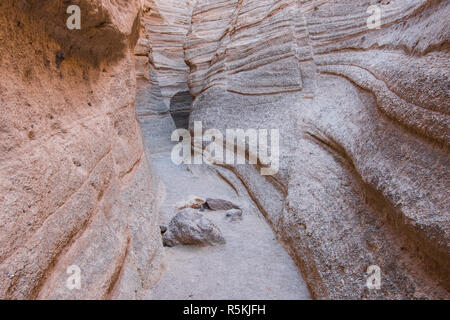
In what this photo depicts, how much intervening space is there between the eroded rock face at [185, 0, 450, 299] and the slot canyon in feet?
0.05

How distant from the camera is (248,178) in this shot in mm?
4730

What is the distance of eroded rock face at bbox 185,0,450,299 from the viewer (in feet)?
6.10

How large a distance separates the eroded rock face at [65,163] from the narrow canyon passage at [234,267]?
0.68ft

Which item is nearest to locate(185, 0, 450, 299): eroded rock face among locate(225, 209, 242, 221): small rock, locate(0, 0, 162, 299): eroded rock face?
locate(225, 209, 242, 221): small rock

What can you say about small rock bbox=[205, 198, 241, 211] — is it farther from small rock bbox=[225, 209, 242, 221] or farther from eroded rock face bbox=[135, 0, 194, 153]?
eroded rock face bbox=[135, 0, 194, 153]

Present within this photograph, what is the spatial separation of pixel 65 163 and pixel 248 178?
3.19 metres

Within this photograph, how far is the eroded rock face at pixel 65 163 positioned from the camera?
142 centimetres

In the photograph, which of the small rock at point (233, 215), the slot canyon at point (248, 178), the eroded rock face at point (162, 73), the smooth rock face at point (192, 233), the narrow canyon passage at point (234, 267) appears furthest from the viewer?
the eroded rock face at point (162, 73)

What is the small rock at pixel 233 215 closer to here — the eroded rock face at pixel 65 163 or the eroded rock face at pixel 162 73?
the eroded rock face at pixel 65 163

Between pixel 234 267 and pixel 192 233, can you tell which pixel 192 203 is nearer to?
pixel 192 233

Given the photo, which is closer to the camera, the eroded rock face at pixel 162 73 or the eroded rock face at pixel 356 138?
the eroded rock face at pixel 356 138

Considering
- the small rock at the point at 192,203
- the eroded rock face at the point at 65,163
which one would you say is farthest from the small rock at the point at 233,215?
the eroded rock face at the point at 65,163
